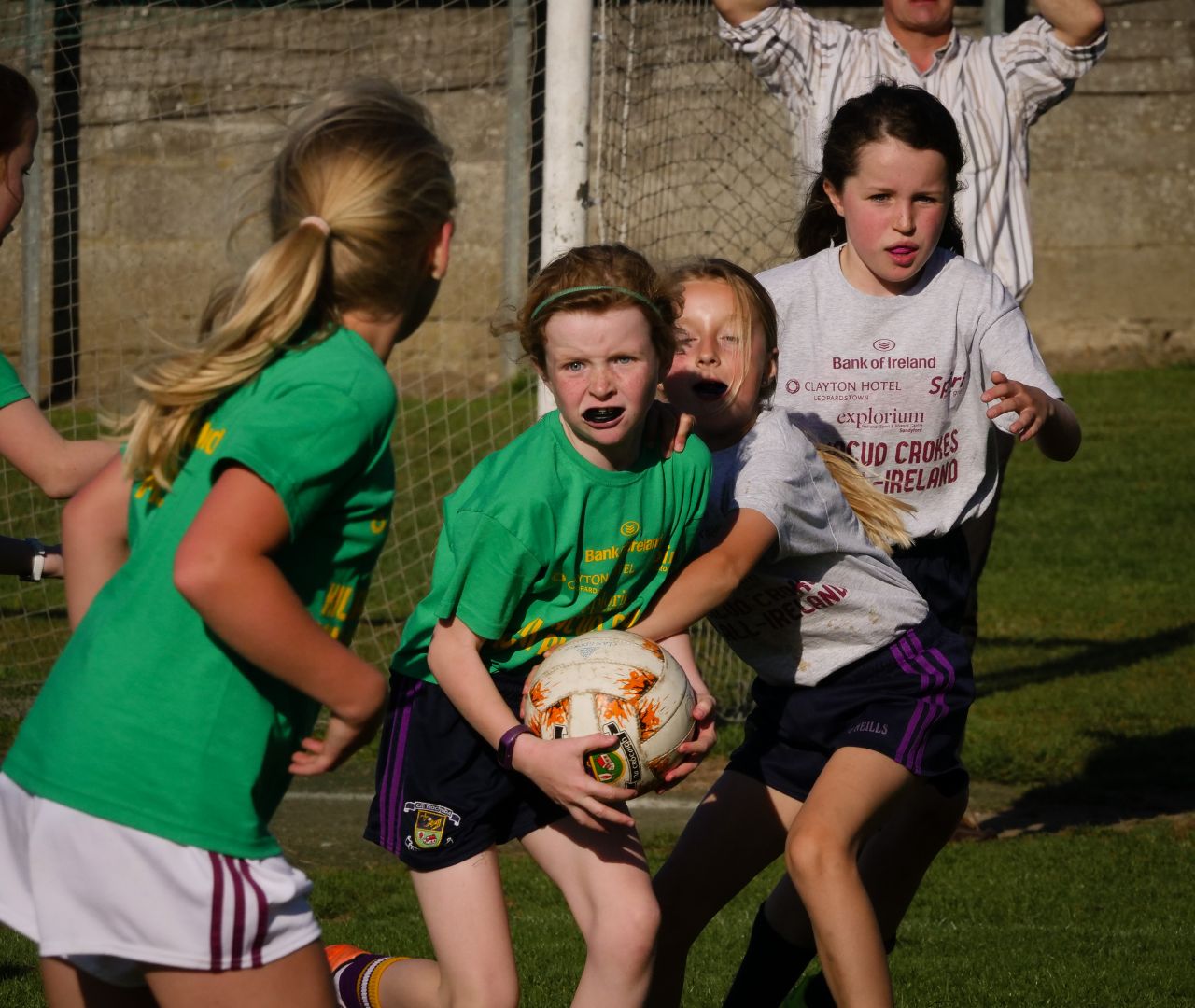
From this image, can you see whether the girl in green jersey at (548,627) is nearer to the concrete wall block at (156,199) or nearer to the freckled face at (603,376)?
the freckled face at (603,376)

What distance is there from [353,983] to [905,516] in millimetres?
1664

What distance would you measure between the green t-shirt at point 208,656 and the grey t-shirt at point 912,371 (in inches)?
70.0

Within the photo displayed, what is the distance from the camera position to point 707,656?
7.88 meters

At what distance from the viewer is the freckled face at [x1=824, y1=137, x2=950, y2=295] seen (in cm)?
386

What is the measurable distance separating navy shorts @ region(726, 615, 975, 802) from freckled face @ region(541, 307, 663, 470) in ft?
2.60

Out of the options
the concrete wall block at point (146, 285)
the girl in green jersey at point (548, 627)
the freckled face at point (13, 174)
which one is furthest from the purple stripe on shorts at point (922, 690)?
the concrete wall block at point (146, 285)

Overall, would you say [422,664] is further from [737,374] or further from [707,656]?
[707,656]

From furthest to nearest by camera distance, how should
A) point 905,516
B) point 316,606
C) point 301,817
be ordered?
point 301,817
point 905,516
point 316,606

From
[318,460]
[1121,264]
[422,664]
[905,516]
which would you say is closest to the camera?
[318,460]

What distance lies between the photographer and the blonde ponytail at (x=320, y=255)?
7.88 feet

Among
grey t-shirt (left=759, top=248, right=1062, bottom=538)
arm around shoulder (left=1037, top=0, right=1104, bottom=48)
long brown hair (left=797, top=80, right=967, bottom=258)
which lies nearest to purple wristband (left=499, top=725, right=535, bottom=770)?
grey t-shirt (left=759, top=248, right=1062, bottom=538)

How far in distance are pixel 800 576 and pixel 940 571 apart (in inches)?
26.4

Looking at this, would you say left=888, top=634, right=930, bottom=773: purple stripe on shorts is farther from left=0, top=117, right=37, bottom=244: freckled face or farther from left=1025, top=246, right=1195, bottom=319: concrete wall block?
left=1025, top=246, right=1195, bottom=319: concrete wall block

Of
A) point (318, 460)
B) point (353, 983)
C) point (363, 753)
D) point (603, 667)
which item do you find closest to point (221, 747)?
point (318, 460)
